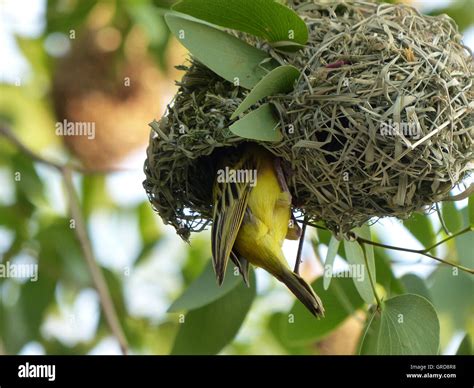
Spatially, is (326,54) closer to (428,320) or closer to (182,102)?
(182,102)

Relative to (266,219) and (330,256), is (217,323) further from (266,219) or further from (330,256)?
(266,219)

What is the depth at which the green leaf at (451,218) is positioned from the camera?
2.48 metres

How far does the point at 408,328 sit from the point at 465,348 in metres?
0.65

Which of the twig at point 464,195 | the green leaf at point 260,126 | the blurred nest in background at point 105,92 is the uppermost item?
the blurred nest in background at point 105,92

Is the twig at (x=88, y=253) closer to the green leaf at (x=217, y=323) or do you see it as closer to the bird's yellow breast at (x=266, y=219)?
the green leaf at (x=217, y=323)

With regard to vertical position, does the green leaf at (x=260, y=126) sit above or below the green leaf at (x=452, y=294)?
above

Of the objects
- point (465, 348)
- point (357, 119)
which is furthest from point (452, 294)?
point (357, 119)

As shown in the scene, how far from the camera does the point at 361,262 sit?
2416 millimetres

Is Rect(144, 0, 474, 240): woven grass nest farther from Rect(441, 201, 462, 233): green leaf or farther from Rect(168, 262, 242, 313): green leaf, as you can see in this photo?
Rect(168, 262, 242, 313): green leaf

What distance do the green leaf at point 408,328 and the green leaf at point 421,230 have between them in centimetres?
33

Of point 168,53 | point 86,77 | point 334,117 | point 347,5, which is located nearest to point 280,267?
point 334,117

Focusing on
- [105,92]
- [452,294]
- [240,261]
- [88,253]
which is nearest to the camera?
[240,261]

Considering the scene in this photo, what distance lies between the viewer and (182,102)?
227 centimetres

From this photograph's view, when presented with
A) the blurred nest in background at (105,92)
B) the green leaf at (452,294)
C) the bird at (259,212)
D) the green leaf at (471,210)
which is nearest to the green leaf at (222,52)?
the bird at (259,212)
